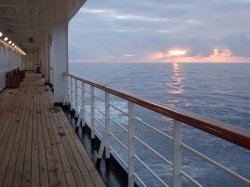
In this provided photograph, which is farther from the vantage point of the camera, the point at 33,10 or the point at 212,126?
the point at 33,10

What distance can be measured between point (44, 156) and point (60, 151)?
19 cm

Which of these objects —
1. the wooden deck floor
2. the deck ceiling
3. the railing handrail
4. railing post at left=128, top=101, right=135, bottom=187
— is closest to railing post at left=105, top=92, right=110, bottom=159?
the wooden deck floor

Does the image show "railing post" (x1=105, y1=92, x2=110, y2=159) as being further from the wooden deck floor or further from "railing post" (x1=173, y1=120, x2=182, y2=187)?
"railing post" (x1=173, y1=120, x2=182, y2=187)

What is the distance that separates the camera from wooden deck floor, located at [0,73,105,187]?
2.25 metres

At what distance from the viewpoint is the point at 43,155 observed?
2.86 metres

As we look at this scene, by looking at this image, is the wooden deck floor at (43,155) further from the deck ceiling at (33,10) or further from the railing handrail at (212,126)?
the deck ceiling at (33,10)

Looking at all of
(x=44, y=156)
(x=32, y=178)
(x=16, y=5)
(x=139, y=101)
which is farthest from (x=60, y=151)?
(x=16, y=5)

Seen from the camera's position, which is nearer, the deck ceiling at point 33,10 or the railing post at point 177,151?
the railing post at point 177,151

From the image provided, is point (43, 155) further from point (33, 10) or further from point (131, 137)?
point (33, 10)

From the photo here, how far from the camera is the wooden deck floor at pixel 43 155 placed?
7.38 feet

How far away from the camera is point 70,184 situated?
7.06 feet

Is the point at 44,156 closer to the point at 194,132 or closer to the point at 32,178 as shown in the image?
the point at 32,178

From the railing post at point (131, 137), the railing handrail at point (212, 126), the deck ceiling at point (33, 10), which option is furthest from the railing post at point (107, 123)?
the deck ceiling at point (33, 10)

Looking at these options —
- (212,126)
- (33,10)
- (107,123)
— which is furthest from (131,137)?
(33,10)
